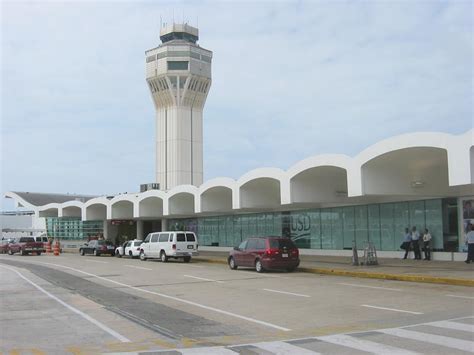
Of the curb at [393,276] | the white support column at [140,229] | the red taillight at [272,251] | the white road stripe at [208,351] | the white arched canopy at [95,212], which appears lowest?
the curb at [393,276]

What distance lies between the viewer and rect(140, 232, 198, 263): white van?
3406 cm

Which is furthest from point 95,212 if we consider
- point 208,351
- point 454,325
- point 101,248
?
point 208,351

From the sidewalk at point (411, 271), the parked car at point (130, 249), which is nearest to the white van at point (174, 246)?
the parked car at point (130, 249)

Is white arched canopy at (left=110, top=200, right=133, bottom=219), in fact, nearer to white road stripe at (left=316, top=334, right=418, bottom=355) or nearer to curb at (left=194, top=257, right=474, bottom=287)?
curb at (left=194, top=257, right=474, bottom=287)

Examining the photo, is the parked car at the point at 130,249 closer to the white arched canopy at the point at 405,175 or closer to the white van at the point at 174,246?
the white van at the point at 174,246

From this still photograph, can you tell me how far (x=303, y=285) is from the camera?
750 inches

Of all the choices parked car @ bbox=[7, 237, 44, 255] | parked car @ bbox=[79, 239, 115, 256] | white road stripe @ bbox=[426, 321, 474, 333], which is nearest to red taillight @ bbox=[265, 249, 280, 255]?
white road stripe @ bbox=[426, 321, 474, 333]

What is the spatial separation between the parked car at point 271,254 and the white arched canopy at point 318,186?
4.67 metres

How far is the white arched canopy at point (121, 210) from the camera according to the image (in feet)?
181

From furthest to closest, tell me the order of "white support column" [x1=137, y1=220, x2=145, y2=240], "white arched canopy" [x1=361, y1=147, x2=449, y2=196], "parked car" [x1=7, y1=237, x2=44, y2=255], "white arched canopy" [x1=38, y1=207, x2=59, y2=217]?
"white arched canopy" [x1=38, y1=207, x2=59, y2=217]
"white support column" [x1=137, y1=220, x2=145, y2=240]
"parked car" [x1=7, y1=237, x2=44, y2=255]
"white arched canopy" [x1=361, y1=147, x2=449, y2=196]

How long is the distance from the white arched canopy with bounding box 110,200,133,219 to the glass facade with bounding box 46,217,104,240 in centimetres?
1111

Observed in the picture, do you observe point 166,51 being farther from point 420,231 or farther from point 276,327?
point 276,327

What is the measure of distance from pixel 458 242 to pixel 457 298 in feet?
43.5

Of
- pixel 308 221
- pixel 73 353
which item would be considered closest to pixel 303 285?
pixel 73 353
